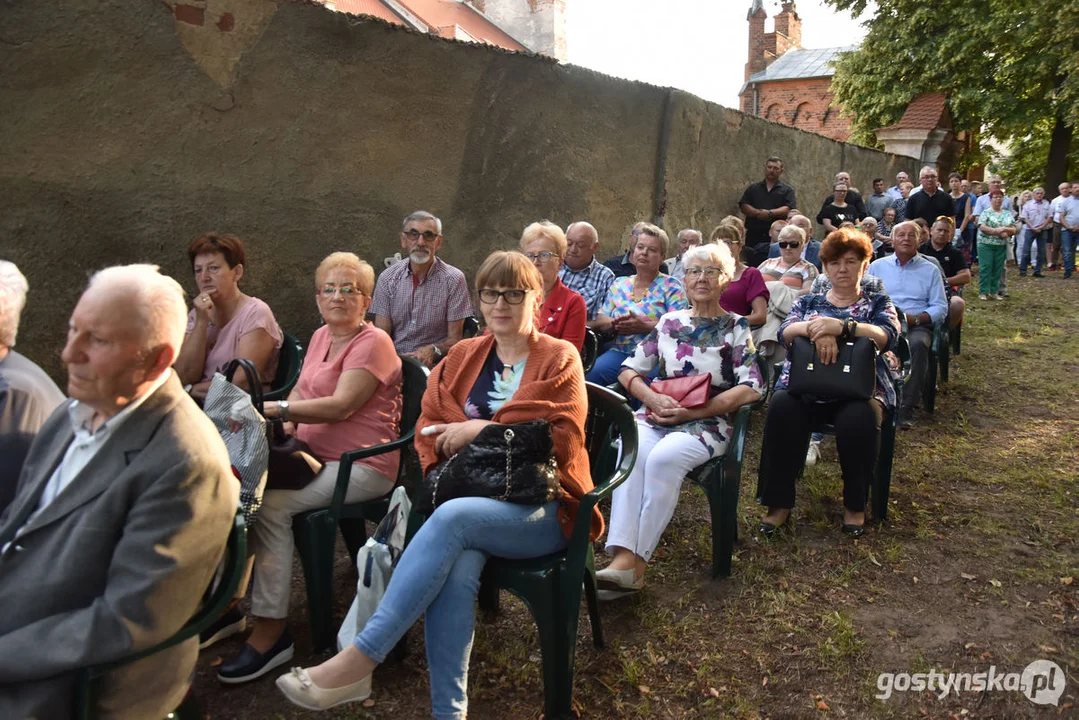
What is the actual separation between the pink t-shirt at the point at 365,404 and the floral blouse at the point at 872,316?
202cm

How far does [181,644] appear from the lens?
6.06 feet

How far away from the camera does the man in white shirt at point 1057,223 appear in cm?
1434

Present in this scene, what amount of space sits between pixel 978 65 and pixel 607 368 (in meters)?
18.8

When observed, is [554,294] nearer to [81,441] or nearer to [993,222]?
[81,441]

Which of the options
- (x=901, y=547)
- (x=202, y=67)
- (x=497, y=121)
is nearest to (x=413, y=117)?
(x=497, y=121)

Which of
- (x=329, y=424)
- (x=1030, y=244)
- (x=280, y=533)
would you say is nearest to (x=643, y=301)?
(x=329, y=424)

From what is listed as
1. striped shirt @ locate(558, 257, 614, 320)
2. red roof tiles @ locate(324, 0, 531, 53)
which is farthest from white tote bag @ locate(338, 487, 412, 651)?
red roof tiles @ locate(324, 0, 531, 53)

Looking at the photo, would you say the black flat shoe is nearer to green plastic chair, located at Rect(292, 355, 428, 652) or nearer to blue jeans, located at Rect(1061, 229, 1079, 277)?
green plastic chair, located at Rect(292, 355, 428, 652)

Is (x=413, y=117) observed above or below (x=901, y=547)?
above

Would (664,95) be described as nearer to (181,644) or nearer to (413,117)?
(413,117)

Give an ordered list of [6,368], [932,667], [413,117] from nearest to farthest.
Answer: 1. [6,368]
2. [932,667]
3. [413,117]

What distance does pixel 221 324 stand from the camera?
3.69 m

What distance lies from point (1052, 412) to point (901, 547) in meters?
2.99

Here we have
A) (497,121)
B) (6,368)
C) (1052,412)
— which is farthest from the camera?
(1052,412)
